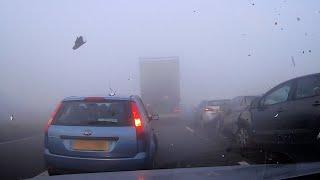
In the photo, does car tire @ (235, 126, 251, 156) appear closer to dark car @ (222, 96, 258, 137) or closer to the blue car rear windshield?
dark car @ (222, 96, 258, 137)

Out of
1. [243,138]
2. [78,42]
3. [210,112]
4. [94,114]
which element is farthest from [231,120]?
[78,42]

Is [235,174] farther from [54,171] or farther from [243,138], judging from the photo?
[243,138]

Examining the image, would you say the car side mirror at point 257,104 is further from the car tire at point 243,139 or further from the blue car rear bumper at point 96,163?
the blue car rear bumper at point 96,163

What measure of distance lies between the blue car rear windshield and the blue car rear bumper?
1.74 feet

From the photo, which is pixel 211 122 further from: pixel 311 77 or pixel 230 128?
pixel 311 77

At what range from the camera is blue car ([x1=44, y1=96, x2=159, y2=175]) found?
29.4ft

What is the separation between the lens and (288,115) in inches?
448

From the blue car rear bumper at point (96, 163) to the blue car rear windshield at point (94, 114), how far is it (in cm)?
53

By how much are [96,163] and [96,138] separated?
0.36 metres

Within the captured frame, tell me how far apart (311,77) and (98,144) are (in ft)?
13.8

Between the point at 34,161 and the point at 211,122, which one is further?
the point at 211,122

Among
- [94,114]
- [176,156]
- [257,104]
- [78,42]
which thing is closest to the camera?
[94,114]

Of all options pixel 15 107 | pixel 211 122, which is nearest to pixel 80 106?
pixel 211 122

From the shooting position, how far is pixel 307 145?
10.7 m
